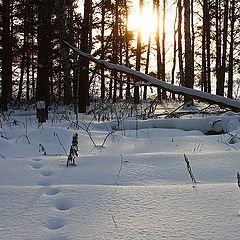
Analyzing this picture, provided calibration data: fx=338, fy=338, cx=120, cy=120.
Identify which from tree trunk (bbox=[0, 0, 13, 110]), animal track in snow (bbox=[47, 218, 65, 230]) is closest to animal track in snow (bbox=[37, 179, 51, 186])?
animal track in snow (bbox=[47, 218, 65, 230])

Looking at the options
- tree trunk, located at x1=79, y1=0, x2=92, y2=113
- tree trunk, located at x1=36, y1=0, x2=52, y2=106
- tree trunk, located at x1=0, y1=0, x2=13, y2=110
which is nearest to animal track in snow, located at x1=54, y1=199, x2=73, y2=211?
tree trunk, located at x1=36, y1=0, x2=52, y2=106

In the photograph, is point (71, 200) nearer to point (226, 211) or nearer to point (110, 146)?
point (226, 211)

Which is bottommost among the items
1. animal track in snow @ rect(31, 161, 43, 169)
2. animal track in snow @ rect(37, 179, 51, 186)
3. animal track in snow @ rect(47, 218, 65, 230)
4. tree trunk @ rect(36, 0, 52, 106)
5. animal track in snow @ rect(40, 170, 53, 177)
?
animal track in snow @ rect(47, 218, 65, 230)

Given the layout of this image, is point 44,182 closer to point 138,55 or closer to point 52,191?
point 52,191

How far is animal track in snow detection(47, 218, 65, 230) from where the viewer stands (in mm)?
1603

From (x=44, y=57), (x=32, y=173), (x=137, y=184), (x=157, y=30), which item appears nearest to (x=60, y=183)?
(x=32, y=173)

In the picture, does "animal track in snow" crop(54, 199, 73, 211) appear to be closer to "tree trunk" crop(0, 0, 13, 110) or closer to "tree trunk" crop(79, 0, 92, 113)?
"tree trunk" crop(79, 0, 92, 113)

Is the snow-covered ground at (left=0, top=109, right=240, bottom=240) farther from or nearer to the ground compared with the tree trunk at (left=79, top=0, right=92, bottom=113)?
nearer to the ground

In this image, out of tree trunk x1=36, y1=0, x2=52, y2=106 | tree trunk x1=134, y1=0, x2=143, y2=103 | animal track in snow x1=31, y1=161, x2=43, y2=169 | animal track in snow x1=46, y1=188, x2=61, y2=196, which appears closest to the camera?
animal track in snow x1=46, y1=188, x2=61, y2=196

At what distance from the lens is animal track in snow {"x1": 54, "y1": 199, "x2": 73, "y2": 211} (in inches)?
72.8

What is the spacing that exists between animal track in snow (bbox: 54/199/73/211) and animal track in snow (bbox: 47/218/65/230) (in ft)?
0.53

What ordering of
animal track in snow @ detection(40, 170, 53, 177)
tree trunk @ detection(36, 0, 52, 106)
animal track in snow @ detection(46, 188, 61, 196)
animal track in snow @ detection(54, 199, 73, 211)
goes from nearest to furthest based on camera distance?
animal track in snow @ detection(54, 199, 73, 211) < animal track in snow @ detection(46, 188, 61, 196) < animal track in snow @ detection(40, 170, 53, 177) < tree trunk @ detection(36, 0, 52, 106)

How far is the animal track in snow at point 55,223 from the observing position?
63.1 inches

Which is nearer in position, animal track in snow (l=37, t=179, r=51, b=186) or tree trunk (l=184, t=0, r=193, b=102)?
animal track in snow (l=37, t=179, r=51, b=186)
